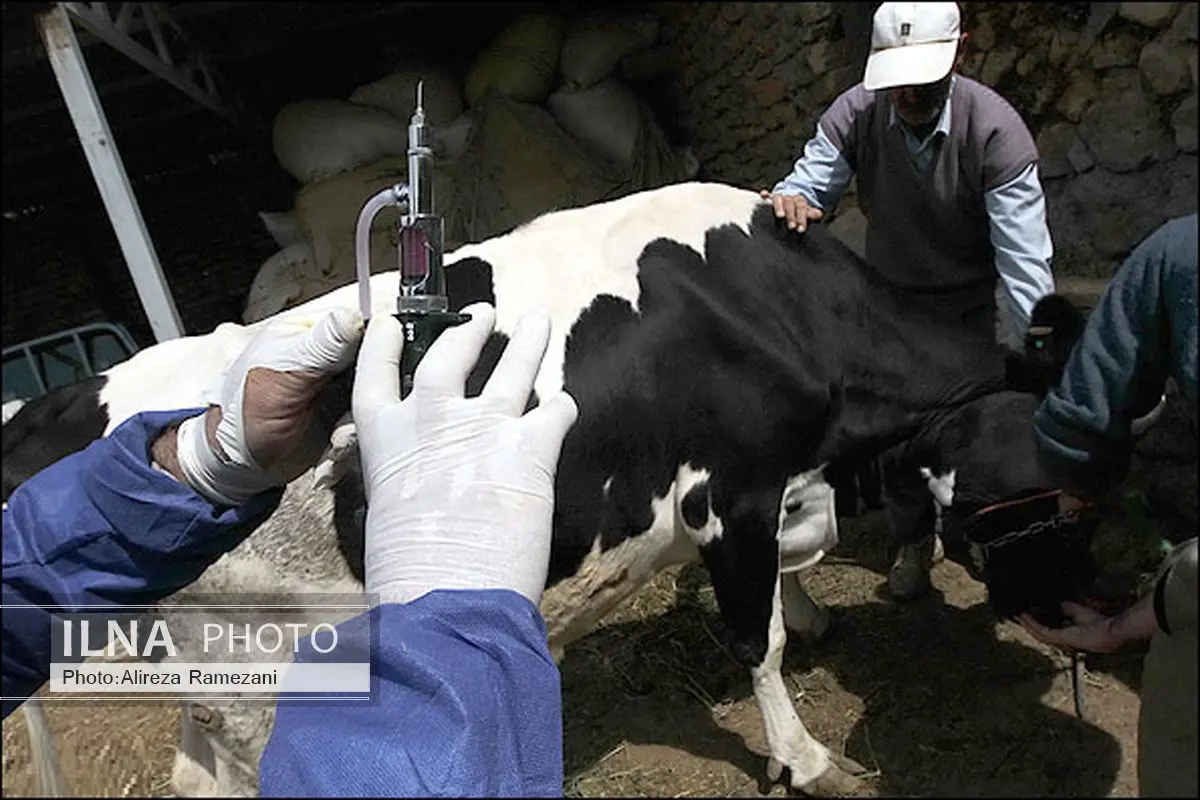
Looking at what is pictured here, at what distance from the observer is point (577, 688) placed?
353 centimetres

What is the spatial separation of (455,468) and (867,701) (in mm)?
2419

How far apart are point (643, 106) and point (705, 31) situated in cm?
64

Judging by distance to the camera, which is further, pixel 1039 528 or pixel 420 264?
pixel 1039 528

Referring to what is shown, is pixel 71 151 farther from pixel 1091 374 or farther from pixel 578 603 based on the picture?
pixel 1091 374

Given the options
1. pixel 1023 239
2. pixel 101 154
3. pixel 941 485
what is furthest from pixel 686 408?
pixel 101 154

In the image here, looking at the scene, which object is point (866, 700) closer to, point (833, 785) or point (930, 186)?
point (833, 785)

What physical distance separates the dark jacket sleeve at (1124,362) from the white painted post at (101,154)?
3.79 meters

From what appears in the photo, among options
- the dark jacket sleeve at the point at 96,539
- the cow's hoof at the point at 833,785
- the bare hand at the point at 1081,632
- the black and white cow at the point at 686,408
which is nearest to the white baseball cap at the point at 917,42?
the black and white cow at the point at 686,408

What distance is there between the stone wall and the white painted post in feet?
10.3

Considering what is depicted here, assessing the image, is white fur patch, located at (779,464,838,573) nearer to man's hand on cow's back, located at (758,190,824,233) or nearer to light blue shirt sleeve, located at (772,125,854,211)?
man's hand on cow's back, located at (758,190,824,233)

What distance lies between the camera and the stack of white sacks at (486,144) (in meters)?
5.78

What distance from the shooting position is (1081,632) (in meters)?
1.62

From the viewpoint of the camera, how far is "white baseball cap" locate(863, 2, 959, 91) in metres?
2.68

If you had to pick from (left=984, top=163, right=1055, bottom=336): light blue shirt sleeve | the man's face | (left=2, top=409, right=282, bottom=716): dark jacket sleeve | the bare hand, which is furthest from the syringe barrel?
(left=984, top=163, right=1055, bottom=336): light blue shirt sleeve
